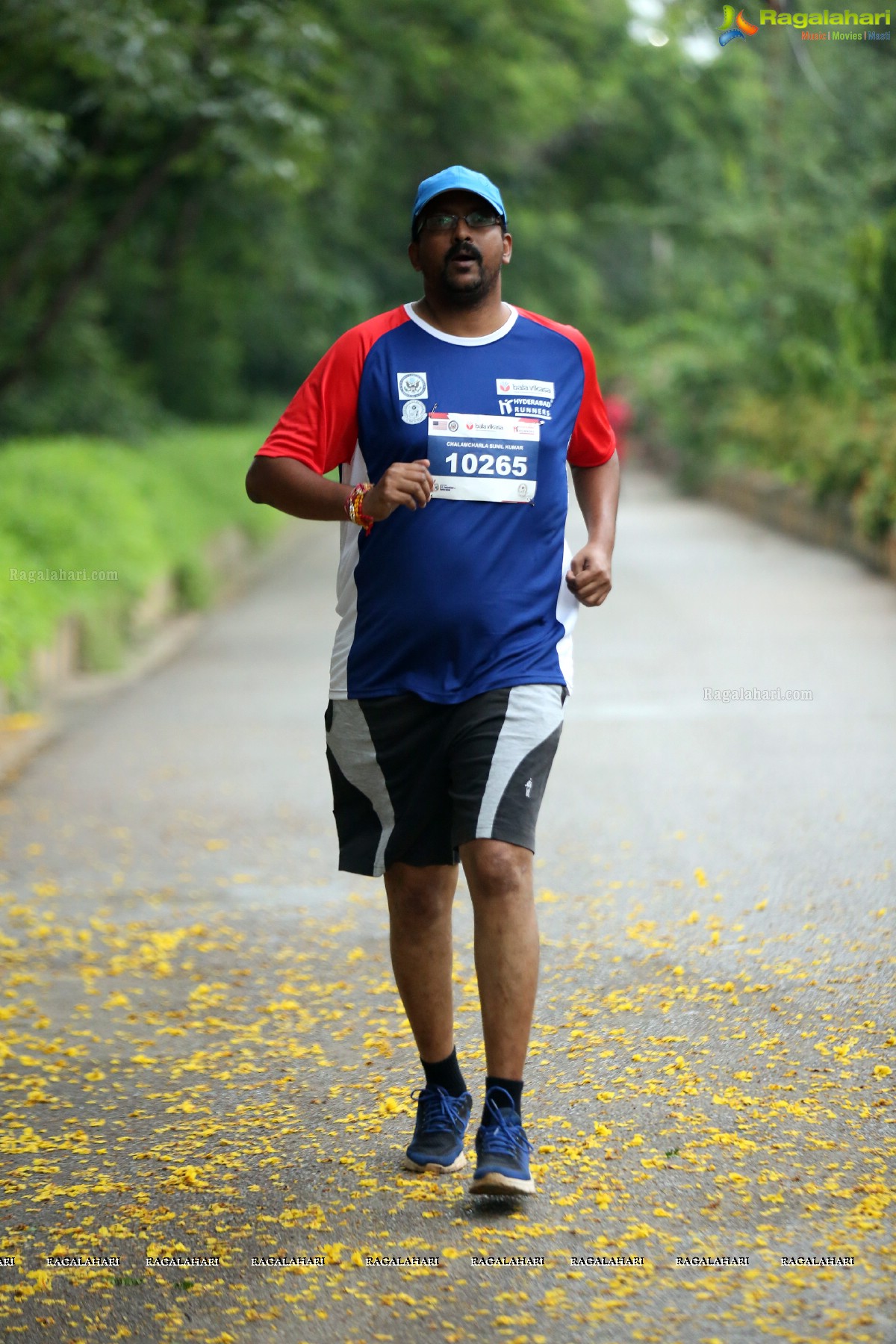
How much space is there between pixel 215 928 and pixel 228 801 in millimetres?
2174

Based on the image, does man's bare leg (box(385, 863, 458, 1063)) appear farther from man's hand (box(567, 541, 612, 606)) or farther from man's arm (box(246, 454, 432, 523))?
man's arm (box(246, 454, 432, 523))

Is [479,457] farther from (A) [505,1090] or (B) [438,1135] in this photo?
(B) [438,1135]

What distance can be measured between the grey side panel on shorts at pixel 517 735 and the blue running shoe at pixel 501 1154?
0.56 meters

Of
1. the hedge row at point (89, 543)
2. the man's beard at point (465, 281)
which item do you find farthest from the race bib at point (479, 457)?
the hedge row at point (89, 543)

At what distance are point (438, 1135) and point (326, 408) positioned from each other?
158 centimetres

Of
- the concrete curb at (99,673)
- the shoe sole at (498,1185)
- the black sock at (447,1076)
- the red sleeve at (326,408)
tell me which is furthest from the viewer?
the concrete curb at (99,673)

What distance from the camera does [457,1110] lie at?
401cm

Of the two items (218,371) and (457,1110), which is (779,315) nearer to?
(218,371)

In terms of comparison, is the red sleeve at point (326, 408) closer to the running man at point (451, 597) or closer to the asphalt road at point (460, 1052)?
the running man at point (451, 597)

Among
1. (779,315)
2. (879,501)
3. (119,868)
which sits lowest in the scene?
(119,868)

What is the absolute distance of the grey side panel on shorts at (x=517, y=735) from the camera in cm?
383

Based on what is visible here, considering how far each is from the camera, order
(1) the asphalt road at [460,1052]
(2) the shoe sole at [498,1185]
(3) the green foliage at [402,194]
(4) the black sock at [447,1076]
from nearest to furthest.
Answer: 1. (1) the asphalt road at [460,1052]
2. (2) the shoe sole at [498,1185]
3. (4) the black sock at [447,1076]
4. (3) the green foliage at [402,194]

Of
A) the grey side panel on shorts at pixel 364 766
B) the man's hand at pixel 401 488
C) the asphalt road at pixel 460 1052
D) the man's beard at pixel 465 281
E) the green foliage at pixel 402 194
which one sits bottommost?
the asphalt road at pixel 460 1052

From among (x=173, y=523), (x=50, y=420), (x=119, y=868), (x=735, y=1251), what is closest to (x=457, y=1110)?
(x=735, y=1251)
